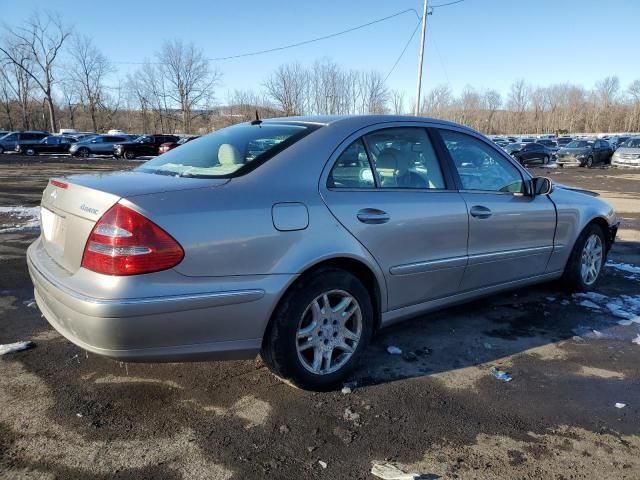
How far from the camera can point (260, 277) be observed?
2.55m

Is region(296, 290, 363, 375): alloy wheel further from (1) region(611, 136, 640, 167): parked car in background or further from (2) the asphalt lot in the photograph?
(1) region(611, 136, 640, 167): parked car in background

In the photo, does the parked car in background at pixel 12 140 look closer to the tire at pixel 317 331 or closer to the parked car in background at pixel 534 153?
the parked car in background at pixel 534 153

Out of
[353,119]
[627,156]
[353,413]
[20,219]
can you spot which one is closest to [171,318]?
[353,413]

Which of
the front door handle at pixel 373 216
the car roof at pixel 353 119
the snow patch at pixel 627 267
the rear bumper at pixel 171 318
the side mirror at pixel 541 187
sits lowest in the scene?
the snow patch at pixel 627 267

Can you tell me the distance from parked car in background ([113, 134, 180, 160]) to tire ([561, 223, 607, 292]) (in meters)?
33.5

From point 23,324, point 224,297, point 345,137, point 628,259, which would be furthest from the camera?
point 628,259

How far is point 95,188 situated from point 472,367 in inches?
102

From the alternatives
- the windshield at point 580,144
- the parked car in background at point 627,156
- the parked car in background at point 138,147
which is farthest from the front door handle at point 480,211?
the parked car in background at point 138,147

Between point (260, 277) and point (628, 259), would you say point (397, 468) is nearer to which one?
point (260, 277)

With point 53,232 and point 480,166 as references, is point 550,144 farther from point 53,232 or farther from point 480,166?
point 53,232

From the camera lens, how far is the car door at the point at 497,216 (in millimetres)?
3709

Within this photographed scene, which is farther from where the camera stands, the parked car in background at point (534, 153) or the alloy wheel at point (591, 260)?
the parked car in background at point (534, 153)

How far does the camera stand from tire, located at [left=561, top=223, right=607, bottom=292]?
→ 15.6 feet

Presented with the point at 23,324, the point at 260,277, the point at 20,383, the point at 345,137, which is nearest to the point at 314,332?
the point at 260,277
